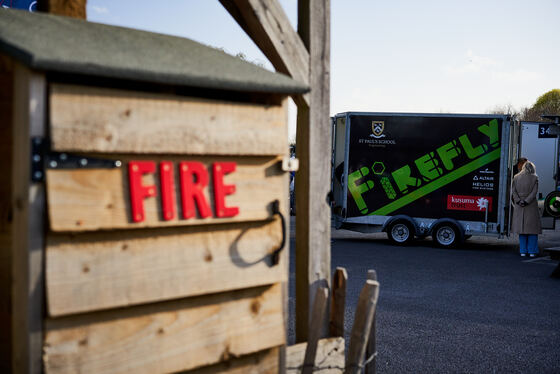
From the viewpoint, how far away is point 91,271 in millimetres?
1996

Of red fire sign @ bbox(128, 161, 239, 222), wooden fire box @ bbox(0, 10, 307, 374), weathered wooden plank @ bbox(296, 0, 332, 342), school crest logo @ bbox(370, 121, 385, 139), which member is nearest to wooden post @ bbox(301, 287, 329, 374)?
wooden fire box @ bbox(0, 10, 307, 374)

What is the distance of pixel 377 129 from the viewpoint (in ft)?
40.0

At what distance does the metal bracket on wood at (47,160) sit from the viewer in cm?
188

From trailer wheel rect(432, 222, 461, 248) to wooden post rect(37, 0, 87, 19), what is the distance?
10.2 metres

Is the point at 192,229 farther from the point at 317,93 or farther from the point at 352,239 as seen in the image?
the point at 352,239

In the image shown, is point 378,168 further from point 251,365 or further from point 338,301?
point 251,365

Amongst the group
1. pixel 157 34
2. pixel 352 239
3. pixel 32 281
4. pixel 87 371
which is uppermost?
pixel 157 34

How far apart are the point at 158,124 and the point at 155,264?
1.75 feet

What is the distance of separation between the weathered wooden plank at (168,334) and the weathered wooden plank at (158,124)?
62cm

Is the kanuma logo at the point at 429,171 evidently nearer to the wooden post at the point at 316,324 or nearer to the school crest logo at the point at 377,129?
the school crest logo at the point at 377,129

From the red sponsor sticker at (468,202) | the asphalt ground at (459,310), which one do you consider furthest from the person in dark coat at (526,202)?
the red sponsor sticker at (468,202)

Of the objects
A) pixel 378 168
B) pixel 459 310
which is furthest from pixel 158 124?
pixel 378 168

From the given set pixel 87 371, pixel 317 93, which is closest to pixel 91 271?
pixel 87 371

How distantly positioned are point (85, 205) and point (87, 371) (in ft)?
1.96
